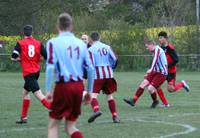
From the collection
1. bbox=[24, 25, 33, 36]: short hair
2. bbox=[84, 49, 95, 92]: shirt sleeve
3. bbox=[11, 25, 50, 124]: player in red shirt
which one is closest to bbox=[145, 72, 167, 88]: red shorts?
bbox=[11, 25, 50, 124]: player in red shirt

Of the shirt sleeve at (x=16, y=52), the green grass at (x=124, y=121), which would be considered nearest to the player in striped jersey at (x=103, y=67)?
the green grass at (x=124, y=121)

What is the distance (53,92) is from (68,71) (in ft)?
1.12

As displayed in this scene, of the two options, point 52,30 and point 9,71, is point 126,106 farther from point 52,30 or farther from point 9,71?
point 52,30

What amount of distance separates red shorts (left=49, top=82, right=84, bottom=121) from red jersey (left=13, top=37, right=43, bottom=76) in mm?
4492

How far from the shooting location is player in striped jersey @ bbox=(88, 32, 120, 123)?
13.2 meters

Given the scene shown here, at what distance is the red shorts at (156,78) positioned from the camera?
54.6ft

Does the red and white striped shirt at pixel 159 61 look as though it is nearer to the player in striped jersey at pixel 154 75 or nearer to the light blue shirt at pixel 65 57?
the player in striped jersey at pixel 154 75

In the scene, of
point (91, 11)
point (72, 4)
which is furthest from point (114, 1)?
point (72, 4)

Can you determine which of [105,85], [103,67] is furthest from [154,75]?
[103,67]

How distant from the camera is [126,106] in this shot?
17.2m

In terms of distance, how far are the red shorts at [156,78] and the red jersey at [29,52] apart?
14.6 feet

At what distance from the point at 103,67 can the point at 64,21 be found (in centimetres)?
491

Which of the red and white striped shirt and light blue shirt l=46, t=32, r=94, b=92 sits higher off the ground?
light blue shirt l=46, t=32, r=94, b=92

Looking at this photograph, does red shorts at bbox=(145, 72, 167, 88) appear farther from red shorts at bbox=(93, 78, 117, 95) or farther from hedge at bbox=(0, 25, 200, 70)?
hedge at bbox=(0, 25, 200, 70)
